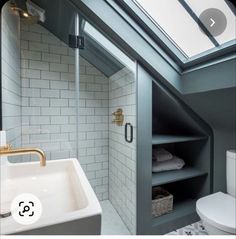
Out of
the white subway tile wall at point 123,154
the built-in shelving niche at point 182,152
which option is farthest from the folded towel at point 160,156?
the white subway tile wall at point 123,154

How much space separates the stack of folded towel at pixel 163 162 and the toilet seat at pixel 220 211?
0.47 m

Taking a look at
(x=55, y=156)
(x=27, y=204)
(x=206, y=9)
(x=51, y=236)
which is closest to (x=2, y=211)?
(x=27, y=204)

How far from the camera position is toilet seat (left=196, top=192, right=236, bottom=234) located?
3.56 feet

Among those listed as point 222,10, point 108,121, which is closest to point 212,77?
point 222,10

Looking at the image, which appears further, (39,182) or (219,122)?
(219,122)

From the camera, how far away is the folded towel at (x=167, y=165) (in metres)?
1.74

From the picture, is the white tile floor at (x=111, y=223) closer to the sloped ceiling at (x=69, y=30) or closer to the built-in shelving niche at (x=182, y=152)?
the built-in shelving niche at (x=182, y=152)

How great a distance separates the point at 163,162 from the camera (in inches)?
71.6

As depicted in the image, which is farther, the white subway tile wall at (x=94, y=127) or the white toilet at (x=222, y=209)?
the white subway tile wall at (x=94, y=127)

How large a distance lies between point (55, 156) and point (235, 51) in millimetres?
1557

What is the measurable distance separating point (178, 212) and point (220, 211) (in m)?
0.60

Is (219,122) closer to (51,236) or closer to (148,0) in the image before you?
(148,0)

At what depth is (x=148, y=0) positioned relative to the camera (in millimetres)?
1229

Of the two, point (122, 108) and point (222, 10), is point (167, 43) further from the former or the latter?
point (122, 108)
